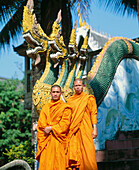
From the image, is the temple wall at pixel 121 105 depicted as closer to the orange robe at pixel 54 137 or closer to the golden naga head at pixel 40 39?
the golden naga head at pixel 40 39

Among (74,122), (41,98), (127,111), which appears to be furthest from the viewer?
(127,111)

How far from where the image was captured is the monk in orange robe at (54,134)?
4941mm

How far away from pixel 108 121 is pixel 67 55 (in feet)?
7.50

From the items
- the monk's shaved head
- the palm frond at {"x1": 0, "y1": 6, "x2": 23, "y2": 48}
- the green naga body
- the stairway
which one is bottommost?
the stairway

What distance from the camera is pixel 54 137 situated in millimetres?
5062

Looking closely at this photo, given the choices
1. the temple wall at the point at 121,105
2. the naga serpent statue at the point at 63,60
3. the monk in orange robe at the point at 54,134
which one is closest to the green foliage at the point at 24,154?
the temple wall at the point at 121,105

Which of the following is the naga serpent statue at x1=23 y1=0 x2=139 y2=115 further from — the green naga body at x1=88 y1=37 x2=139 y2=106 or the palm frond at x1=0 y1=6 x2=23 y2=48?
the palm frond at x1=0 y1=6 x2=23 y2=48

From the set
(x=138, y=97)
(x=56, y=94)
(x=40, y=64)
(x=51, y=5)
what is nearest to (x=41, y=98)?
Answer: (x=40, y=64)

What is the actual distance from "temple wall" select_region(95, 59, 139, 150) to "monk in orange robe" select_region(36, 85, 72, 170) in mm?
3123

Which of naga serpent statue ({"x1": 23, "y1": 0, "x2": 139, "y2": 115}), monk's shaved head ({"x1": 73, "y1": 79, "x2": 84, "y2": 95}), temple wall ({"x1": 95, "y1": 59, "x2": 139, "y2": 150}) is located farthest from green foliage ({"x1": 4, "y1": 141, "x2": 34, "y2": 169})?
monk's shaved head ({"x1": 73, "y1": 79, "x2": 84, "y2": 95})

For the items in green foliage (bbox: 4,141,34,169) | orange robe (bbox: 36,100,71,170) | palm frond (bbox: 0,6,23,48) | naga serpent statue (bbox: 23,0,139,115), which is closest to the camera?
orange robe (bbox: 36,100,71,170)

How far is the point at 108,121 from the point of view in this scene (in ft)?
27.5

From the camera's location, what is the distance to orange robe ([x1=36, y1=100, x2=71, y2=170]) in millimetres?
4938

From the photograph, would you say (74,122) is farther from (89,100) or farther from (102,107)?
(102,107)
